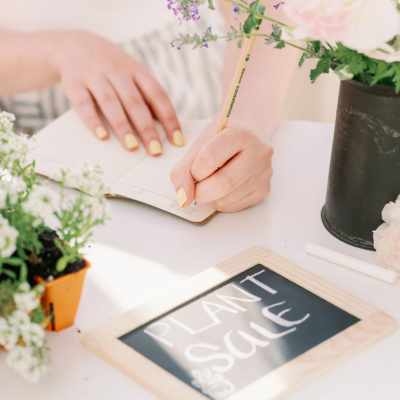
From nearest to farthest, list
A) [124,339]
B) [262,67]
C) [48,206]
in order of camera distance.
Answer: [48,206] < [124,339] < [262,67]

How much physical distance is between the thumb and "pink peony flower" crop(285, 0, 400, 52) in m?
0.31

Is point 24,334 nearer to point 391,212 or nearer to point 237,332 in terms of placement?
point 237,332

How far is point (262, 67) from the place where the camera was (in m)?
1.16

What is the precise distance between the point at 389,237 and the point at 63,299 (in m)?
0.36

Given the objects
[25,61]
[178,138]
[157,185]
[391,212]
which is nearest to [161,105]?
[178,138]

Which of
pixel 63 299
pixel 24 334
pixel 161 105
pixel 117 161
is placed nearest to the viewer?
pixel 24 334

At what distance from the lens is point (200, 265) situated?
86 centimetres

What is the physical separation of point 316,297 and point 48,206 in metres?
0.32

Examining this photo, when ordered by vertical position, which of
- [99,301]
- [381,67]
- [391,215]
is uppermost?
[381,67]

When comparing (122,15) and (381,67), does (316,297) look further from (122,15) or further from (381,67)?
(122,15)

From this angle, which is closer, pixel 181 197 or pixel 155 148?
pixel 181 197

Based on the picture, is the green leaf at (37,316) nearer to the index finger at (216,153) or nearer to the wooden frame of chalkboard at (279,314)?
the wooden frame of chalkboard at (279,314)

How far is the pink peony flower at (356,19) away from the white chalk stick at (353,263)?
10.7 inches

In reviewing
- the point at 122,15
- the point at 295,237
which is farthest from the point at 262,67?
the point at 122,15
